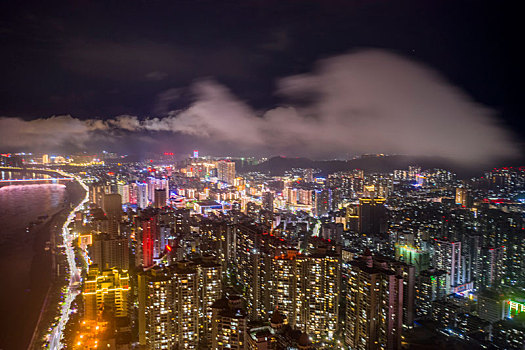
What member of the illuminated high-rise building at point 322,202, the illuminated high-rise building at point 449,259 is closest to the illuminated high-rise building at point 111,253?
the illuminated high-rise building at point 449,259

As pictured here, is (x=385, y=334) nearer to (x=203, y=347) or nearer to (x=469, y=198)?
(x=203, y=347)

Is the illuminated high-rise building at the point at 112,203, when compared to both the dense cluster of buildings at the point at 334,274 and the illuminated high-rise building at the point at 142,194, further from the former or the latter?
the illuminated high-rise building at the point at 142,194

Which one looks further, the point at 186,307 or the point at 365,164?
the point at 365,164

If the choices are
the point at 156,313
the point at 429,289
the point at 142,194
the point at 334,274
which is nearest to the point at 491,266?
the point at 429,289

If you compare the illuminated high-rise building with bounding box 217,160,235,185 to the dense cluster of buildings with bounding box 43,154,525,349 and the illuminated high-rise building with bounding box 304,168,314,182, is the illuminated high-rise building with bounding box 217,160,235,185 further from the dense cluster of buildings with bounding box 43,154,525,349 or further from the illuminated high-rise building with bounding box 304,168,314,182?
the dense cluster of buildings with bounding box 43,154,525,349

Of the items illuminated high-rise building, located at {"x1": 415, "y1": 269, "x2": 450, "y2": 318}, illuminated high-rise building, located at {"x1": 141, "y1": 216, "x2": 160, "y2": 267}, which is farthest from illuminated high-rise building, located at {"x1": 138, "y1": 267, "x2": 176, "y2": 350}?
illuminated high-rise building, located at {"x1": 415, "y1": 269, "x2": 450, "y2": 318}

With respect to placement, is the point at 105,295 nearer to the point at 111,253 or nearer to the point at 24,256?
the point at 111,253
